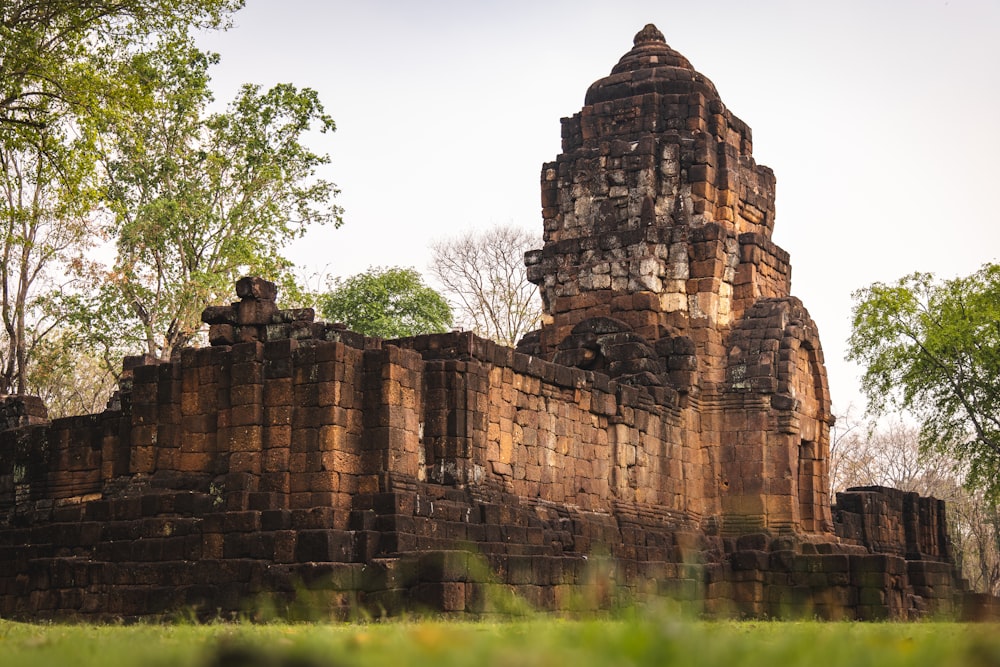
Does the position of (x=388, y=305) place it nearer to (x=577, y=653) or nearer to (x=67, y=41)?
(x=67, y=41)

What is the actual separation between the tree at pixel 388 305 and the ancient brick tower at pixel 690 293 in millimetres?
14257

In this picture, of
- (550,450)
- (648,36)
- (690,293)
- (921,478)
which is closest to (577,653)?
(550,450)

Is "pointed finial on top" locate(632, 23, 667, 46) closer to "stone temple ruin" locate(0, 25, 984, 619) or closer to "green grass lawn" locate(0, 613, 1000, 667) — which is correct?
"stone temple ruin" locate(0, 25, 984, 619)

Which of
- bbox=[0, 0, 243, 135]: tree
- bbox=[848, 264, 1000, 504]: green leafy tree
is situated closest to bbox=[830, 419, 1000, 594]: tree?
bbox=[848, 264, 1000, 504]: green leafy tree

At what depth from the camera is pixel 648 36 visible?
25.9 metres

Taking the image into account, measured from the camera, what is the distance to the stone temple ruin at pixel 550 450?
49.6ft

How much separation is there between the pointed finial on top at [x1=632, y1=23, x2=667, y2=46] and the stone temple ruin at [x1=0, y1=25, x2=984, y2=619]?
2.2 inches

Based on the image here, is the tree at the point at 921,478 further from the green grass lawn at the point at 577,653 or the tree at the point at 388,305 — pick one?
the green grass lawn at the point at 577,653

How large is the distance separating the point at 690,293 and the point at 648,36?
5.50 m

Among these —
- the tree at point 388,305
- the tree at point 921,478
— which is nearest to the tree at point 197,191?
the tree at point 388,305

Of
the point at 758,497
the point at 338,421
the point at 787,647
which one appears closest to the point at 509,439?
the point at 338,421

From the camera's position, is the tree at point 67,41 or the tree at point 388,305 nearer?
the tree at point 67,41

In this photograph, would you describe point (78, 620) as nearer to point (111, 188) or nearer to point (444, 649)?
point (444, 649)

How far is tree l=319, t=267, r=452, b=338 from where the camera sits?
127 ft
